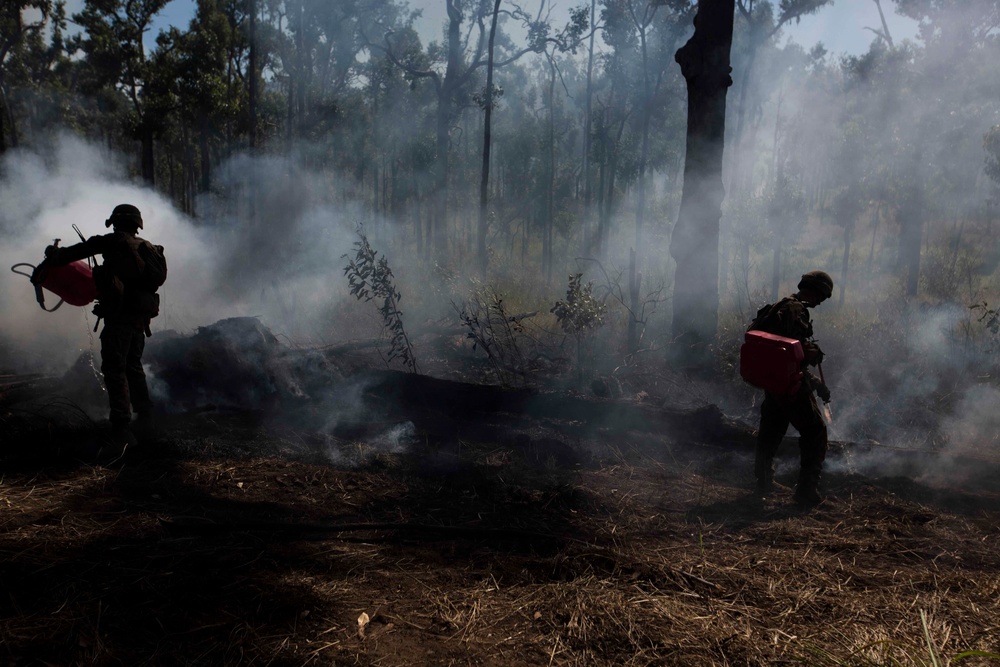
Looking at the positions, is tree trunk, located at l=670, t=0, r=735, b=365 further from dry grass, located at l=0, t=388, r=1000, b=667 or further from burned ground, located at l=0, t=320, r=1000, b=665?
dry grass, located at l=0, t=388, r=1000, b=667

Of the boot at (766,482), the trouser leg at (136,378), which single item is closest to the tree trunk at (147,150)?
the trouser leg at (136,378)

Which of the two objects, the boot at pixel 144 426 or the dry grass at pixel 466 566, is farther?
the boot at pixel 144 426

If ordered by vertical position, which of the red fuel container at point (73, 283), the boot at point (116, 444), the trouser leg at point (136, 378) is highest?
the red fuel container at point (73, 283)

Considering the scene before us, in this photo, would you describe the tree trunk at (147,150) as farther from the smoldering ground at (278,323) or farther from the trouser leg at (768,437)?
the trouser leg at (768,437)

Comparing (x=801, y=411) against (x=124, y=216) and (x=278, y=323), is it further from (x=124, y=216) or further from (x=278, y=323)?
(x=278, y=323)

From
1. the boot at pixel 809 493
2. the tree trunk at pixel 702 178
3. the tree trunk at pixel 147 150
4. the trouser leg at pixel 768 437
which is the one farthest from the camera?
the tree trunk at pixel 147 150

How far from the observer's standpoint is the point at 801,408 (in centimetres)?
434

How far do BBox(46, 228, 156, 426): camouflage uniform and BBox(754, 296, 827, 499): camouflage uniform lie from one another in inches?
183

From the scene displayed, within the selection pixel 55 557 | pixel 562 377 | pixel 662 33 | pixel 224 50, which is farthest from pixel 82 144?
pixel 55 557

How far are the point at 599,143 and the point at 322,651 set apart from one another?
26.4 m

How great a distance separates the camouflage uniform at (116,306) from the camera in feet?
14.7

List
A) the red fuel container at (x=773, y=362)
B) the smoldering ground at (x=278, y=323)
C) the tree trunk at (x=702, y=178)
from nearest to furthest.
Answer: the red fuel container at (x=773, y=362)
the smoldering ground at (x=278, y=323)
the tree trunk at (x=702, y=178)

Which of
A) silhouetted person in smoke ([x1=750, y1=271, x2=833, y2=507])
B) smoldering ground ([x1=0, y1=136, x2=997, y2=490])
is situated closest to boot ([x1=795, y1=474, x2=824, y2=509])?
silhouetted person in smoke ([x1=750, y1=271, x2=833, y2=507])

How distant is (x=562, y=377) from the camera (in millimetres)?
8164
